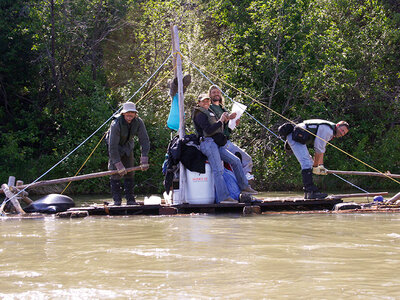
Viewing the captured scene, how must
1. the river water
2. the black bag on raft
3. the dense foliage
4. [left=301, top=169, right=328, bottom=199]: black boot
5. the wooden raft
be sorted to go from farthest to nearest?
the dense foliage < [left=301, top=169, right=328, bottom=199]: black boot < the wooden raft < the black bag on raft < the river water

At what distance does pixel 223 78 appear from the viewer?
860 inches

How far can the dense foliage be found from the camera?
20.9 m

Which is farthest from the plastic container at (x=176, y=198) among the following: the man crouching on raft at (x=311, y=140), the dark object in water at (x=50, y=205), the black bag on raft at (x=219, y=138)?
the dark object in water at (x=50, y=205)

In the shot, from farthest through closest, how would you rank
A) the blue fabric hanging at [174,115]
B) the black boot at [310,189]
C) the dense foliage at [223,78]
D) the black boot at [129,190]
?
1. the dense foliage at [223,78]
2. the black boot at [129,190]
3. the blue fabric hanging at [174,115]
4. the black boot at [310,189]

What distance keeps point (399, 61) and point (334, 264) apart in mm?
20164

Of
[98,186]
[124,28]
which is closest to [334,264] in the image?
[98,186]

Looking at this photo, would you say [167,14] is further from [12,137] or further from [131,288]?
[131,288]

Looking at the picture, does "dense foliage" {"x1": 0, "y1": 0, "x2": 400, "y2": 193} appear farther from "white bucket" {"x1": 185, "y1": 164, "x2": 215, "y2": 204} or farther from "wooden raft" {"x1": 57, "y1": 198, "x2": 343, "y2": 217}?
"white bucket" {"x1": 185, "y1": 164, "x2": 215, "y2": 204}

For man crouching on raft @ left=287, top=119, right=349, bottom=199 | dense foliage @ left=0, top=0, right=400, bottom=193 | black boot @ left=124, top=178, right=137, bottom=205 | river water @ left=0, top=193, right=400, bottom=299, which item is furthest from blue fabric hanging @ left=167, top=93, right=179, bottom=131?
dense foliage @ left=0, top=0, right=400, bottom=193

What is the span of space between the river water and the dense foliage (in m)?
12.4

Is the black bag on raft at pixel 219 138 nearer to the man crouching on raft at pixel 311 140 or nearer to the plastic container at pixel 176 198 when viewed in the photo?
the plastic container at pixel 176 198

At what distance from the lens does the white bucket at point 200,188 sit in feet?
32.1

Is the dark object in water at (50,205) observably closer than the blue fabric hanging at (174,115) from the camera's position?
No

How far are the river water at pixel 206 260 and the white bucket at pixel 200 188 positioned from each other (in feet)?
4.16
